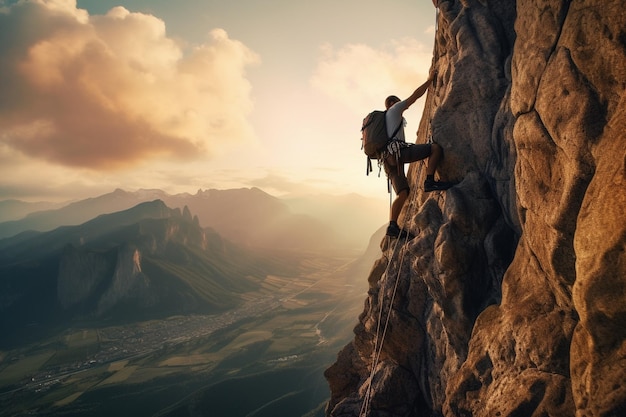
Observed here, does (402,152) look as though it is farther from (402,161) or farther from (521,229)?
(521,229)

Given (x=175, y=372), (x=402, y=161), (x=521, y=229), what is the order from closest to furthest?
(x=521, y=229) < (x=402, y=161) < (x=175, y=372)

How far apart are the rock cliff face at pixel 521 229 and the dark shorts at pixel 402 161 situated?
29.3 inches

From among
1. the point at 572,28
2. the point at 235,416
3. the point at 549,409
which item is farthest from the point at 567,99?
the point at 235,416

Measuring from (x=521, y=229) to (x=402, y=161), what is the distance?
13.8 feet

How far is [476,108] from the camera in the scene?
10.7 meters

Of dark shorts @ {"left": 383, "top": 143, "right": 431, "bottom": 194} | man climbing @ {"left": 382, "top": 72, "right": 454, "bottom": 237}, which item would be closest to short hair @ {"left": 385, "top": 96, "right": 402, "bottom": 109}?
man climbing @ {"left": 382, "top": 72, "right": 454, "bottom": 237}

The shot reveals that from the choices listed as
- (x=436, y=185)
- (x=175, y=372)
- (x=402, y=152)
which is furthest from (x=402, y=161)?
(x=175, y=372)

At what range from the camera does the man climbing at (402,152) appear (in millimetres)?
11016

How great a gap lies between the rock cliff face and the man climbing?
1.51 ft

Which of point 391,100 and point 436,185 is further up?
point 391,100

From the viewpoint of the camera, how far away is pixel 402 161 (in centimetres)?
1130

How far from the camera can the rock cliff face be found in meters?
4.99

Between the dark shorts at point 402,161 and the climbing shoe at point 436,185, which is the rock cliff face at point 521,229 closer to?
the climbing shoe at point 436,185

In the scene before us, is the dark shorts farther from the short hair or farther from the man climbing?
the short hair
